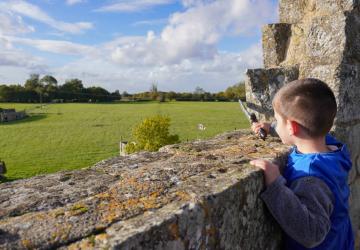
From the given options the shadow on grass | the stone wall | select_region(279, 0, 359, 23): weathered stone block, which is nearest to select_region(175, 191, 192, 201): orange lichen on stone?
the stone wall

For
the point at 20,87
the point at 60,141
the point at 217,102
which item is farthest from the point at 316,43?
the point at 20,87

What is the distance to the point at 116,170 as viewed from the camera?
231 cm

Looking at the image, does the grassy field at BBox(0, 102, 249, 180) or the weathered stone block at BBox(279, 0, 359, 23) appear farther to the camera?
the grassy field at BBox(0, 102, 249, 180)

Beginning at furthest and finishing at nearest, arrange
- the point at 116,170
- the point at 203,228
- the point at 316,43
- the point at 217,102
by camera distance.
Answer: the point at 217,102 → the point at 316,43 → the point at 116,170 → the point at 203,228

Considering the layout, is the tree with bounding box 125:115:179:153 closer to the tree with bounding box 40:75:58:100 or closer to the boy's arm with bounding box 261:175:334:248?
the boy's arm with bounding box 261:175:334:248

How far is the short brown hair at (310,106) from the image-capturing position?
218cm

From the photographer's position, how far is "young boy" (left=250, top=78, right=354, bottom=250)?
1976 millimetres

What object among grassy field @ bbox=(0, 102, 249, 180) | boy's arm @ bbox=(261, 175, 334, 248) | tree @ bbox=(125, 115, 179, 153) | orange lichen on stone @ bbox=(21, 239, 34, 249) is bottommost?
grassy field @ bbox=(0, 102, 249, 180)

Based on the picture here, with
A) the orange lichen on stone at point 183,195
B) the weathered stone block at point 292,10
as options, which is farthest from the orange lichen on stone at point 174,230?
the weathered stone block at point 292,10

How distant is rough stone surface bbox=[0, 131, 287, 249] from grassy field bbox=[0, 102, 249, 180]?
29.2 m

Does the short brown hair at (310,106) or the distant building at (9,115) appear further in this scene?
the distant building at (9,115)

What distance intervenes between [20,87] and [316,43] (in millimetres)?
121608

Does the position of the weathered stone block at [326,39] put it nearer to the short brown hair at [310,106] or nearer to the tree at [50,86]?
the short brown hair at [310,106]

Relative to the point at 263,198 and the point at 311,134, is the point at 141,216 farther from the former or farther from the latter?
the point at 311,134
